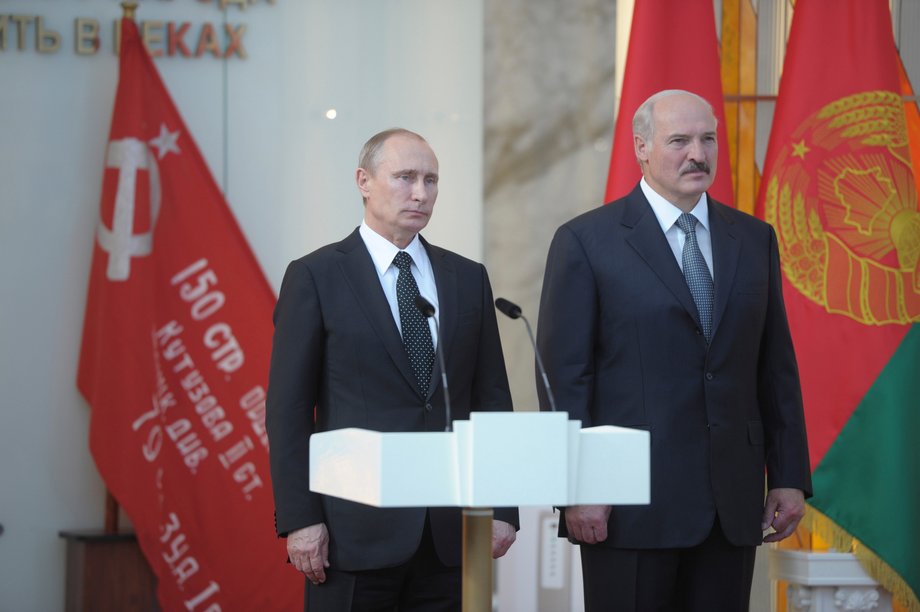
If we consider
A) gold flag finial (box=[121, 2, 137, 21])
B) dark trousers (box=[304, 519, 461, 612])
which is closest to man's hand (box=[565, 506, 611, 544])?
dark trousers (box=[304, 519, 461, 612])

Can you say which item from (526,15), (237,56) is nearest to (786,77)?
(526,15)

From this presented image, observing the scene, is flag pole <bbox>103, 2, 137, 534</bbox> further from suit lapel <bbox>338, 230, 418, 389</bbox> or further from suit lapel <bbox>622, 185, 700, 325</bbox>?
suit lapel <bbox>622, 185, 700, 325</bbox>

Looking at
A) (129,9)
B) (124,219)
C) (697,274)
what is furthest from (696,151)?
(129,9)

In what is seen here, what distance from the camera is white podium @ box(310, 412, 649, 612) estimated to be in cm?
168

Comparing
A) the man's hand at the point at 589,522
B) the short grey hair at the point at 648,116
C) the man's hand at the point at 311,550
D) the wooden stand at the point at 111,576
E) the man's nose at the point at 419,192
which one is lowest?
the wooden stand at the point at 111,576

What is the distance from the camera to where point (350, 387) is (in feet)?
8.30

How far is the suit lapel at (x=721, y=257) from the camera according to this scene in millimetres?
2592

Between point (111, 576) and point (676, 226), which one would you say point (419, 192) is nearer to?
point (676, 226)

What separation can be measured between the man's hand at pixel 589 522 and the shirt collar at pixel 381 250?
0.62 meters

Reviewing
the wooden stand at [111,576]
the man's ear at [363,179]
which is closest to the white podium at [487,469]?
the man's ear at [363,179]

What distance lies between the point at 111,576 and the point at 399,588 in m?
2.02

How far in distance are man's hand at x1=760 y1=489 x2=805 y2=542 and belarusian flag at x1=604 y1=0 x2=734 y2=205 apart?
1.44m

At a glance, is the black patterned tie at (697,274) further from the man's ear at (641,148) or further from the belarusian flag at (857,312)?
the belarusian flag at (857,312)

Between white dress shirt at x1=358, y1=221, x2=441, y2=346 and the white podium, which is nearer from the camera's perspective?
the white podium
